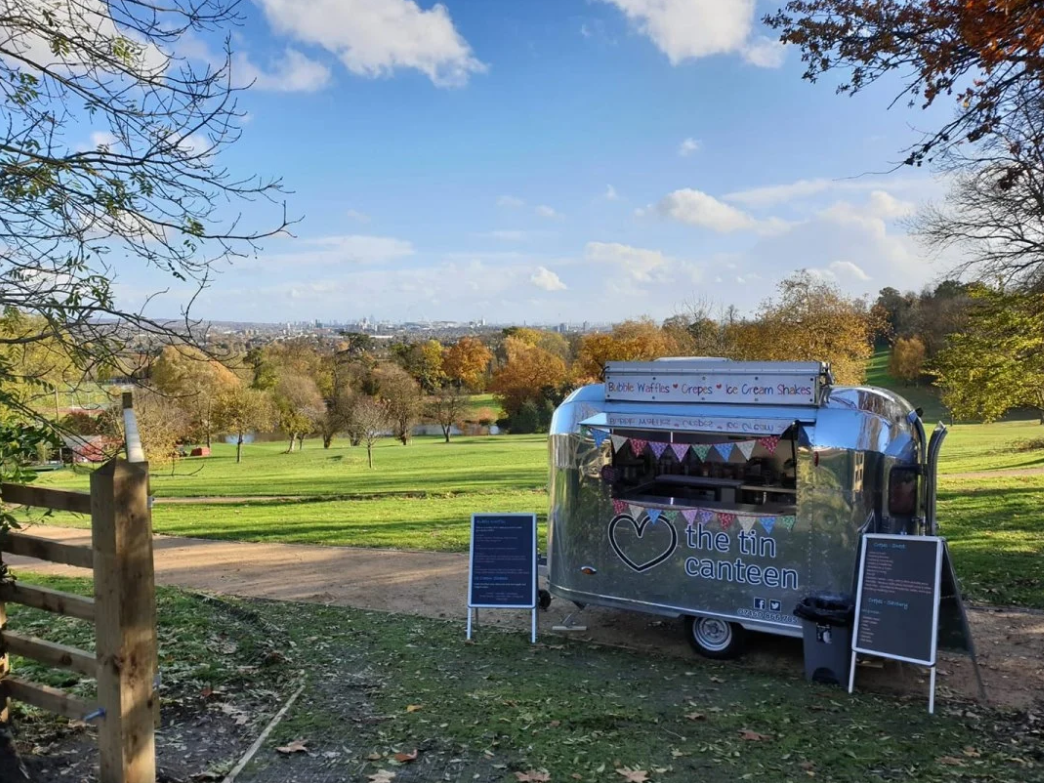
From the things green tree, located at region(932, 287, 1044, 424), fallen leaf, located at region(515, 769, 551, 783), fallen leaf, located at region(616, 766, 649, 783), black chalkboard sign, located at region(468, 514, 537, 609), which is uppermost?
green tree, located at region(932, 287, 1044, 424)

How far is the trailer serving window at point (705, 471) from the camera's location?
764 cm

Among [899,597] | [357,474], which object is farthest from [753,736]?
[357,474]

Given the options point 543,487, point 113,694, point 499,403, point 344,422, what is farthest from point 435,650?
point 499,403

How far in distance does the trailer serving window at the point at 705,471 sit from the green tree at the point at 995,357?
1112cm

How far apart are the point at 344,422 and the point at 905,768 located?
2151 inches

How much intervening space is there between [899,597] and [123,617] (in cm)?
611

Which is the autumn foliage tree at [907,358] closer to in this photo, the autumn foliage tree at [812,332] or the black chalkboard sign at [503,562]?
the autumn foliage tree at [812,332]

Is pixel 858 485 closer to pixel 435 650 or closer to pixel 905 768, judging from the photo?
pixel 905 768

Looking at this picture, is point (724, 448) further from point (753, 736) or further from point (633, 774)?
point (633, 774)

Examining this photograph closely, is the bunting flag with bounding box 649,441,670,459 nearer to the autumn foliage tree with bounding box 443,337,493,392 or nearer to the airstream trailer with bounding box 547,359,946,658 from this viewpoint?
the airstream trailer with bounding box 547,359,946,658

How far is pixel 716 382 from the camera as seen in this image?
24.9 ft

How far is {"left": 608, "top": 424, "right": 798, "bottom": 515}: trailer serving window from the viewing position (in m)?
7.64

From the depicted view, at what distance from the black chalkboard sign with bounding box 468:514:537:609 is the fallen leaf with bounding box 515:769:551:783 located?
11.7ft

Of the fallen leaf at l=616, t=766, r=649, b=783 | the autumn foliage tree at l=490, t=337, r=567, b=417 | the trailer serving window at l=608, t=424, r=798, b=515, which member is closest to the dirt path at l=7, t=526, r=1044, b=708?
the trailer serving window at l=608, t=424, r=798, b=515
